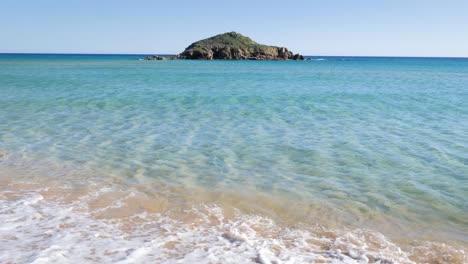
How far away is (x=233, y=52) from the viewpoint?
13600 cm

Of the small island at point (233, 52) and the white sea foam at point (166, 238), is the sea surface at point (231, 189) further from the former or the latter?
the small island at point (233, 52)

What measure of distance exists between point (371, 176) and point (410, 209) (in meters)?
1.76

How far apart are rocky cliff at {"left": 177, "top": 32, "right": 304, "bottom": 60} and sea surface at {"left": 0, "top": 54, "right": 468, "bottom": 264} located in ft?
394

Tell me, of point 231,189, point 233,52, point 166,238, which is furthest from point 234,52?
point 166,238

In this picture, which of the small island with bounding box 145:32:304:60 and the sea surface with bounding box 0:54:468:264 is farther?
the small island with bounding box 145:32:304:60

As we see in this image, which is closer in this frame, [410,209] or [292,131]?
[410,209]

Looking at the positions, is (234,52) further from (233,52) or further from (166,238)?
(166,238)

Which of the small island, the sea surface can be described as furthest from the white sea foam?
the small island

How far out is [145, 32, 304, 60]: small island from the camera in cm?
13375

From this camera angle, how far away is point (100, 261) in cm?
504

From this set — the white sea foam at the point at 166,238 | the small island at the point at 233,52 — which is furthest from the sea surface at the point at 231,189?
the small island at the point at 233,52

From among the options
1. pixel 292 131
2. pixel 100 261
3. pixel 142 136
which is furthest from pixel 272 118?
pixel 100 261

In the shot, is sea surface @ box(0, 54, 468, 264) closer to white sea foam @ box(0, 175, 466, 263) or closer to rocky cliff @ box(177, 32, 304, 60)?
white sea foam @ box(0, 175, 466, 263)

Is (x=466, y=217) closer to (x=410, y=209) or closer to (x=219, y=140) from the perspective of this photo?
(x=410, y=209)
